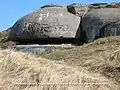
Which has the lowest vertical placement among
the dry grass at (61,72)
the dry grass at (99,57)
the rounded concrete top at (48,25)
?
the rounded concrete top at (48,25)

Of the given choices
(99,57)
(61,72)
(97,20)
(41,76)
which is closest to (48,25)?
(97,20)

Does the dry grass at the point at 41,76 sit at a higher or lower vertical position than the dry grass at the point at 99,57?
higher

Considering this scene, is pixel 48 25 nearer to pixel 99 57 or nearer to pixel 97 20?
pixel 97 20

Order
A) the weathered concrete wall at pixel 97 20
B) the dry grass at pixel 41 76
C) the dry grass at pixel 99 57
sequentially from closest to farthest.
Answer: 1. the dry grass at pixel 41 76
2. the dry grass at pixel 99 57
3. the weathered concrete wall at pixel 97 20

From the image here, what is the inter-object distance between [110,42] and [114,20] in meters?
2.34

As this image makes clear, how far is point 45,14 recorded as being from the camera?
13.6 meters

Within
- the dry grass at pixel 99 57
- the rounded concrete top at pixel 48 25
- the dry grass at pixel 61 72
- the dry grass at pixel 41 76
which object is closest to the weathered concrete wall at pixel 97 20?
the rounded concrete top at pixel 48 25

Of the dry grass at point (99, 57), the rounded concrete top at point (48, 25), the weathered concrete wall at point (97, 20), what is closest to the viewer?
the dry grass at point (99, 57)

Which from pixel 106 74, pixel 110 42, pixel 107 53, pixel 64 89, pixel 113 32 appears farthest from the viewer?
pixel 113 32

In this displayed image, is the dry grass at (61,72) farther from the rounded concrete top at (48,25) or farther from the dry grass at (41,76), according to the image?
the rounded concrete top at (48,25)

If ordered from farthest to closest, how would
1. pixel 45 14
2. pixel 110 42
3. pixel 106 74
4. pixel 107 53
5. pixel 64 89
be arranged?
pixel 45 14 < pixel 110 42 < pixel 107 53 < pixel 106 74 < pixel 64 89

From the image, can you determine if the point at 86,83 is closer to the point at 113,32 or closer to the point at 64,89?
the point at 64,89

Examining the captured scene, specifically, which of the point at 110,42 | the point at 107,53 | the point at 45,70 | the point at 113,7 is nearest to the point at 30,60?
the point at 45,70

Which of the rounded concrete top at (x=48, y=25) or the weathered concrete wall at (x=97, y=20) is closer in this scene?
the weathered concrete wall at (x=97, y=20)
